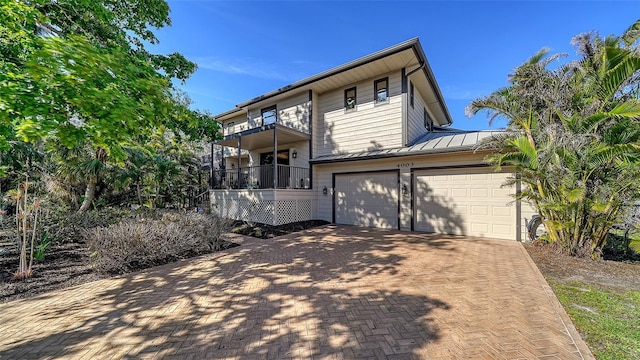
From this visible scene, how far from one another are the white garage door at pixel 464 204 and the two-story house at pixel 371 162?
27 millimetres

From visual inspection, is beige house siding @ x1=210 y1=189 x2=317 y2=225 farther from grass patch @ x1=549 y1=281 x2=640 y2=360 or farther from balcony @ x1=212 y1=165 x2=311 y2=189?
grass patch @ x1=549 y1=281 x2=640 y2=360

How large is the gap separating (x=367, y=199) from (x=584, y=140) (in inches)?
246

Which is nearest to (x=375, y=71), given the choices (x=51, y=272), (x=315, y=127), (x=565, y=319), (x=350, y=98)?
(x=350, y=98)

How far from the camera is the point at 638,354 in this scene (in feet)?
7.45

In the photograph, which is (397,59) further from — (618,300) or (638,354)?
(638,354)

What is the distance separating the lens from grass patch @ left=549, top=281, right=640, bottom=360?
2.36 metres

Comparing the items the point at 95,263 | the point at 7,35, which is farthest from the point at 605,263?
the point at 7,35

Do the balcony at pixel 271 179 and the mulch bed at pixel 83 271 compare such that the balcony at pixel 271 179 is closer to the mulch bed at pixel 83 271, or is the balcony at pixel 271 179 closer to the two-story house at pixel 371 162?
the two-story house at pixel 371 162

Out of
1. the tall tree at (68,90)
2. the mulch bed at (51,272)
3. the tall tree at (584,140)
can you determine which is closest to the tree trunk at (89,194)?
the mulch bed at (51,272)

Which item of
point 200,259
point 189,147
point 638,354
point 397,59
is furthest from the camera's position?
point 189,147

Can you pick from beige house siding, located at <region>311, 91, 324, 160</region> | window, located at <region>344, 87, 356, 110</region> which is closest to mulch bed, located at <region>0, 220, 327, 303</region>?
beige house siding, located at <region>311, 91, 324, 160</region>

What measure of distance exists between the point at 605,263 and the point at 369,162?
6686 millimetres

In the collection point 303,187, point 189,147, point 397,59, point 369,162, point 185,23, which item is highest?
point 185,23

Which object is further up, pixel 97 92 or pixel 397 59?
pixel 397 59
